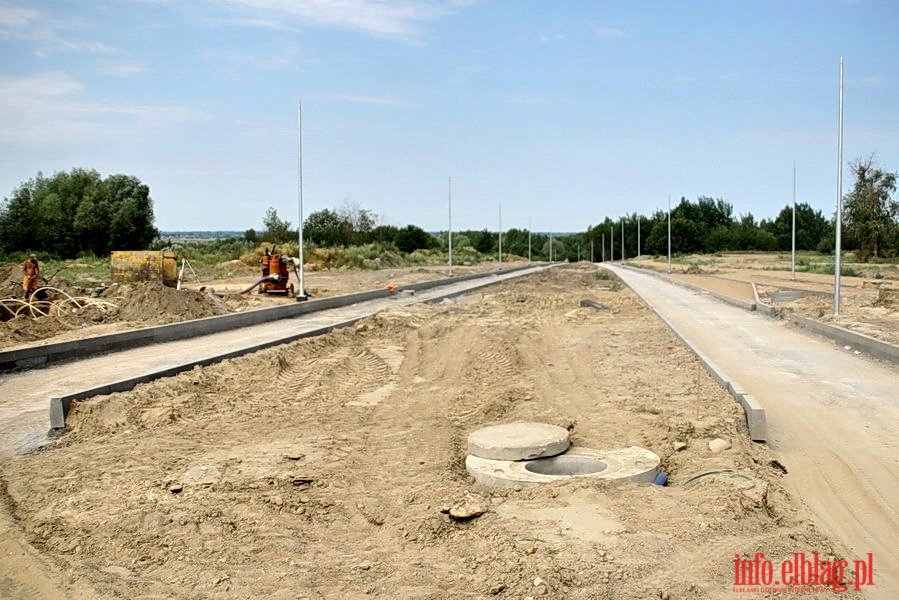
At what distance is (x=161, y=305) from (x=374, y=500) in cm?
1623

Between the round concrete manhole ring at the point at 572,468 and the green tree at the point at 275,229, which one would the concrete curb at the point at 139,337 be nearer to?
the round concrete manhole ring at the point at 572,468

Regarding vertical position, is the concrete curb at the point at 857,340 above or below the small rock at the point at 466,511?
above

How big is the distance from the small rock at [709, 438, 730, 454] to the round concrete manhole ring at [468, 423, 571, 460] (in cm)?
152

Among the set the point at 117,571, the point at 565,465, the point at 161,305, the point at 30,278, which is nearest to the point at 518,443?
the point at 565,465

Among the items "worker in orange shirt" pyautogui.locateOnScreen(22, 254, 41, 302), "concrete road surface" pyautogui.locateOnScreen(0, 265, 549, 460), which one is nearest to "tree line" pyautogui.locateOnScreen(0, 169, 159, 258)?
"worker in orange shirt" pyautogui.locateOnScreen(22, 254, 41, 302)

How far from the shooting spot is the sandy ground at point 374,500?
5391 millimetres

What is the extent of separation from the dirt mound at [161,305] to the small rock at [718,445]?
51.8 feet

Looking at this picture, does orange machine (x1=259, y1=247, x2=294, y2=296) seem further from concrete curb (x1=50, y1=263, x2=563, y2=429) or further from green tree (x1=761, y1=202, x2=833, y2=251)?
green tree (x1=761, y1=202, x2=833, y2=251)

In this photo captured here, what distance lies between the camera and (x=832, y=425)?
381 inches

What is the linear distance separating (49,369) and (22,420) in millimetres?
4099

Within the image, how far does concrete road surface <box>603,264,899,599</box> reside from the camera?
636 cm

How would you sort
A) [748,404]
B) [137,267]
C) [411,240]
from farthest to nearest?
1. [411,240]
2. [137,267]
3. [748,404]

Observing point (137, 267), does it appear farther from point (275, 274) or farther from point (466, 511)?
point (466, 511)

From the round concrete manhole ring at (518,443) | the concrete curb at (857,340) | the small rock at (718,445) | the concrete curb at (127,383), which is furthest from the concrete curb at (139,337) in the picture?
the concrete curb at (857,340)
